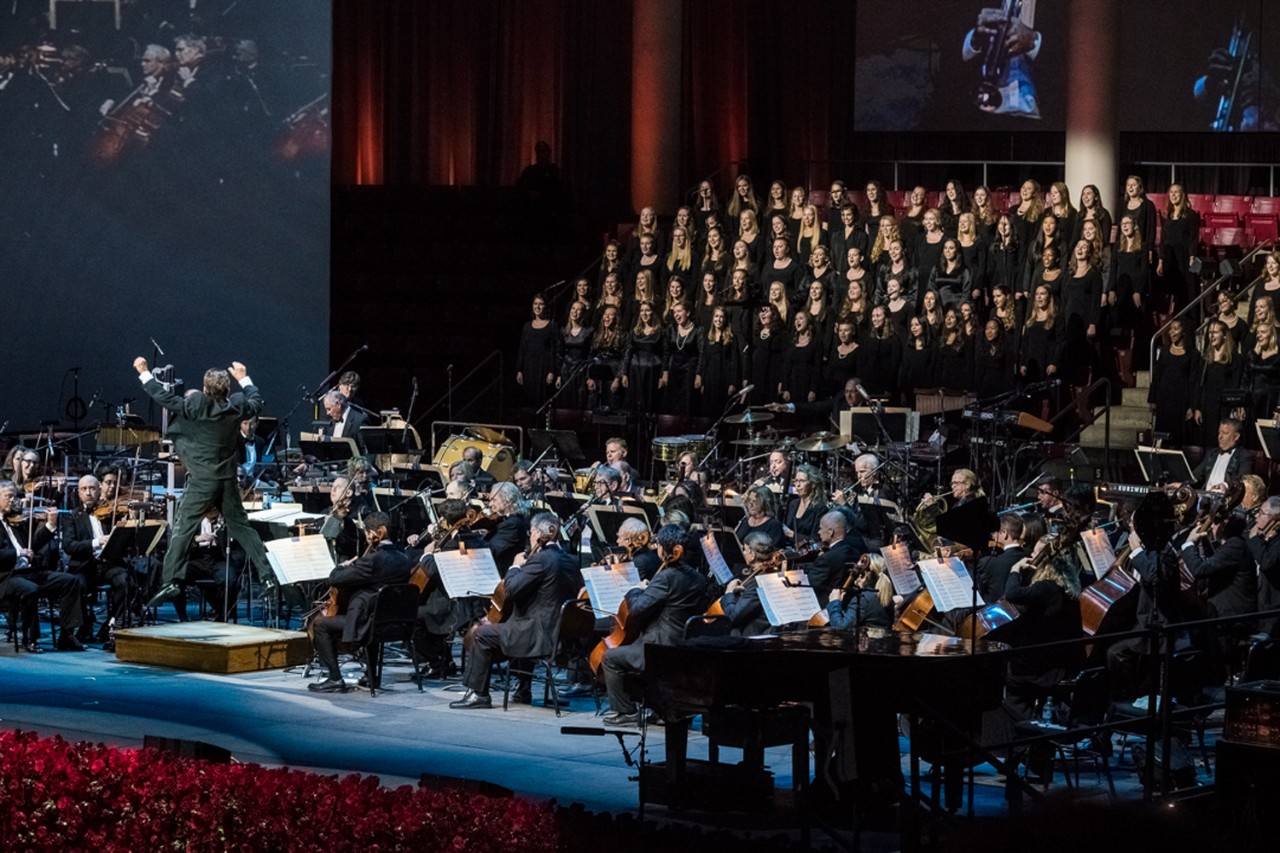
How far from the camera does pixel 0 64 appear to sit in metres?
19.2

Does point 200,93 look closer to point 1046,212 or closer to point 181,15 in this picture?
point 181,15

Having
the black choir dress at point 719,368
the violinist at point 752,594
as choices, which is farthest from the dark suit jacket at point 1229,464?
the black choir dress at point 719,368

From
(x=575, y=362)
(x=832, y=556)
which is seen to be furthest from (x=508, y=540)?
(x=575, y=362)

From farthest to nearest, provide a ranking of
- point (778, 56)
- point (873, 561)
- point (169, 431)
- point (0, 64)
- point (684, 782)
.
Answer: point (778, 56) → point (0, 64) → point (169, 431) → point (873, 561) → point (684, 782)

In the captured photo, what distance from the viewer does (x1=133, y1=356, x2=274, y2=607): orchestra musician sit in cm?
1279

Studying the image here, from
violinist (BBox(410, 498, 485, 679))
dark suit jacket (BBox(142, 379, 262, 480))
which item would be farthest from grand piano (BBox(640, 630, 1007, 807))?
dark suit jacket (BBox(142, 379, 262, 480))

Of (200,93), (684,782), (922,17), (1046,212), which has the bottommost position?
(684,782)

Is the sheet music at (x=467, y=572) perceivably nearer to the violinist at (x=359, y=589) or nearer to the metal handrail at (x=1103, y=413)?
the violinist at (x=359, y=589)

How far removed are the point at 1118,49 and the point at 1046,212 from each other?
3.90 m

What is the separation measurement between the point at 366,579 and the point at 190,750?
408cm

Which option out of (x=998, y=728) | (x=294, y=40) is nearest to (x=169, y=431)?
(x=998, y=728)

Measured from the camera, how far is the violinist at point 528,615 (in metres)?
11.0

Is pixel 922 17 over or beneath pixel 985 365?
over

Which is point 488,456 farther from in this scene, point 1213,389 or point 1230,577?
point 1230,577
